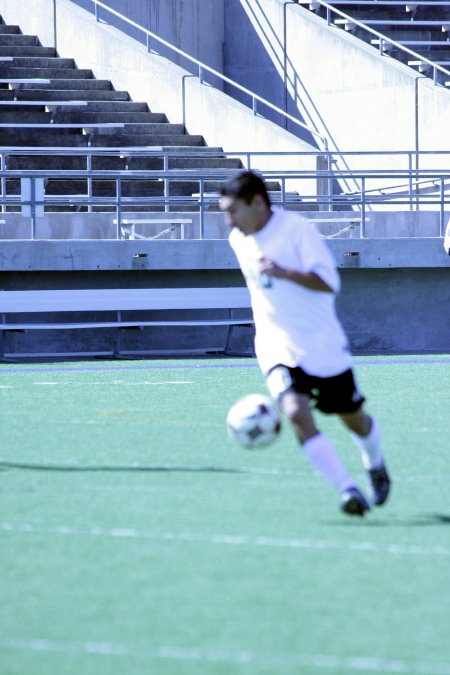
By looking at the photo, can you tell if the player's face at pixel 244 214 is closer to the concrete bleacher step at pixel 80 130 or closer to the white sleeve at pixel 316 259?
the white sleeve at pixel 316 259

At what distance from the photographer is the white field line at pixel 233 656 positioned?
4297 mm

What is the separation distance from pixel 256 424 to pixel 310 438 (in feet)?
1.55

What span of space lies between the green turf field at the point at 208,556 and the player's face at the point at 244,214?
139cm

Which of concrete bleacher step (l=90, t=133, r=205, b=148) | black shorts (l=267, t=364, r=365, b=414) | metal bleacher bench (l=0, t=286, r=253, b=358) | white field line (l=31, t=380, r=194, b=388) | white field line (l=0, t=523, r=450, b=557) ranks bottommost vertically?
white field line (l=31, t=380, r=194, b=388)

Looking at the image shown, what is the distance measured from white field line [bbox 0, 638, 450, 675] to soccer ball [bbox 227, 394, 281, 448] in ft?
8.40

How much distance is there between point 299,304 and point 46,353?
12980 mm

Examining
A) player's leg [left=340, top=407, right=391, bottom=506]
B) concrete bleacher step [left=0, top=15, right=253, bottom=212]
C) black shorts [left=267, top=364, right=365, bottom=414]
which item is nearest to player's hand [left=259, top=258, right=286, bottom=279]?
black shorts [left=267, top=364, right=365, bottom=414]

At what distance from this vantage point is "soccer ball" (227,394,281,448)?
278 inches

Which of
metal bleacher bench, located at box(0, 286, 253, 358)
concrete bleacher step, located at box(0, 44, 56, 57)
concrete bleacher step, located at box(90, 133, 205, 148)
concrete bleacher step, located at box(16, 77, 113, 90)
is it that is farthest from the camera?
concrete bleacher step, located at box(0, 44, 56, 57)

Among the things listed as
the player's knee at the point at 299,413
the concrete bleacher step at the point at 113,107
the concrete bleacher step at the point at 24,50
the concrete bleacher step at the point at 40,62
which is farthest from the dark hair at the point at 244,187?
the concrete bleacher step at the point at 24,50

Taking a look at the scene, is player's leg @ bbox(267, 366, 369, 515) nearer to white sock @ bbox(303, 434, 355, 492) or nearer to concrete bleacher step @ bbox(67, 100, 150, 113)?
white sock @ bbox(303, 434, 355, 492)

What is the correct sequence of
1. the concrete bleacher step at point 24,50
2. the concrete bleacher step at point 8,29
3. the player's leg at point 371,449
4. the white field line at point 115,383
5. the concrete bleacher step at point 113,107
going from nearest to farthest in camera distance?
1. the player's leg at point 371,449
2. the white field line at point 115,383
3. the concrete bleacher step at point 113,107
4. the concrete bleacher step at point 24,50
5. the concrete bleacher step at point 8,29

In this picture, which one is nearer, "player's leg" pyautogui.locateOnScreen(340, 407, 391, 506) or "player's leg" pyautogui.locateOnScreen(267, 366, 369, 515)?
"player's leg" pyautogui.locateOnScreen(267, 366, 369, 515)

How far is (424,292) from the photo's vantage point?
66.9 ft
